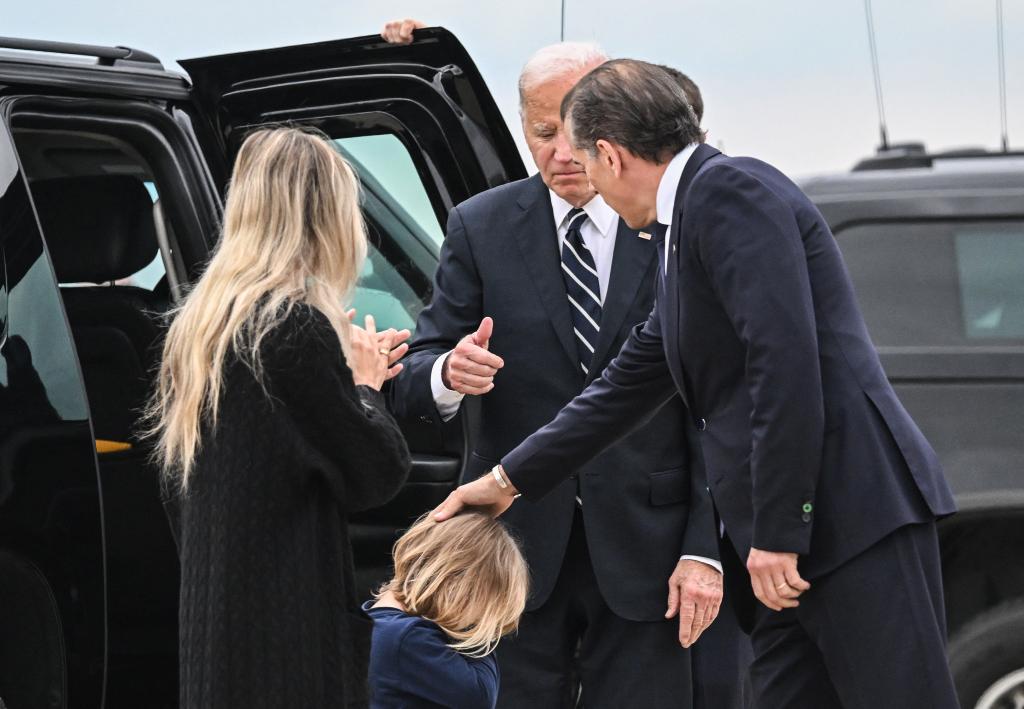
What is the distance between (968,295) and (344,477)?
217 centimetres

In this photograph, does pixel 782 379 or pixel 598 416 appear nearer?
pixel 782 379

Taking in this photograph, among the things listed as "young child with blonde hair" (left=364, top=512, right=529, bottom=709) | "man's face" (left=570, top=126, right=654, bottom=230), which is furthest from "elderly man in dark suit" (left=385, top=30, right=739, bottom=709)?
"man's face" (left=570, top=126, right=654, bottom=230)

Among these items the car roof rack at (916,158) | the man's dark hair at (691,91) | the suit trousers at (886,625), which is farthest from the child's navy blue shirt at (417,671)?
the car roof rack at (916,158)

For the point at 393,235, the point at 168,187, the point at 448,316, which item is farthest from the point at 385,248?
the point at 448,316

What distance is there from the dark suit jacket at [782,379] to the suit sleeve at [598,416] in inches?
11.6

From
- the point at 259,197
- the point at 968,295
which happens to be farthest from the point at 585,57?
the point at 968,295

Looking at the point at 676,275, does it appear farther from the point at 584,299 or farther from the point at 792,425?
the point at 584,299

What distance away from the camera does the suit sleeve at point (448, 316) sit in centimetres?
329

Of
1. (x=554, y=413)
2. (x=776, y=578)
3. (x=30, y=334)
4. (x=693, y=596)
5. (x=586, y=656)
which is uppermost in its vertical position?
(x=30, y=334)

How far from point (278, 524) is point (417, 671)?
53 cm

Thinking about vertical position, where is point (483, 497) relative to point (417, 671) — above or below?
above

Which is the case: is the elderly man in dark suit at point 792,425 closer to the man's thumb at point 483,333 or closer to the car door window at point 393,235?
the man's thumb at point 483,333

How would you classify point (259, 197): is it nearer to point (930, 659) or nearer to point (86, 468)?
point (86, 468)

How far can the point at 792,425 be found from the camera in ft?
8.13
